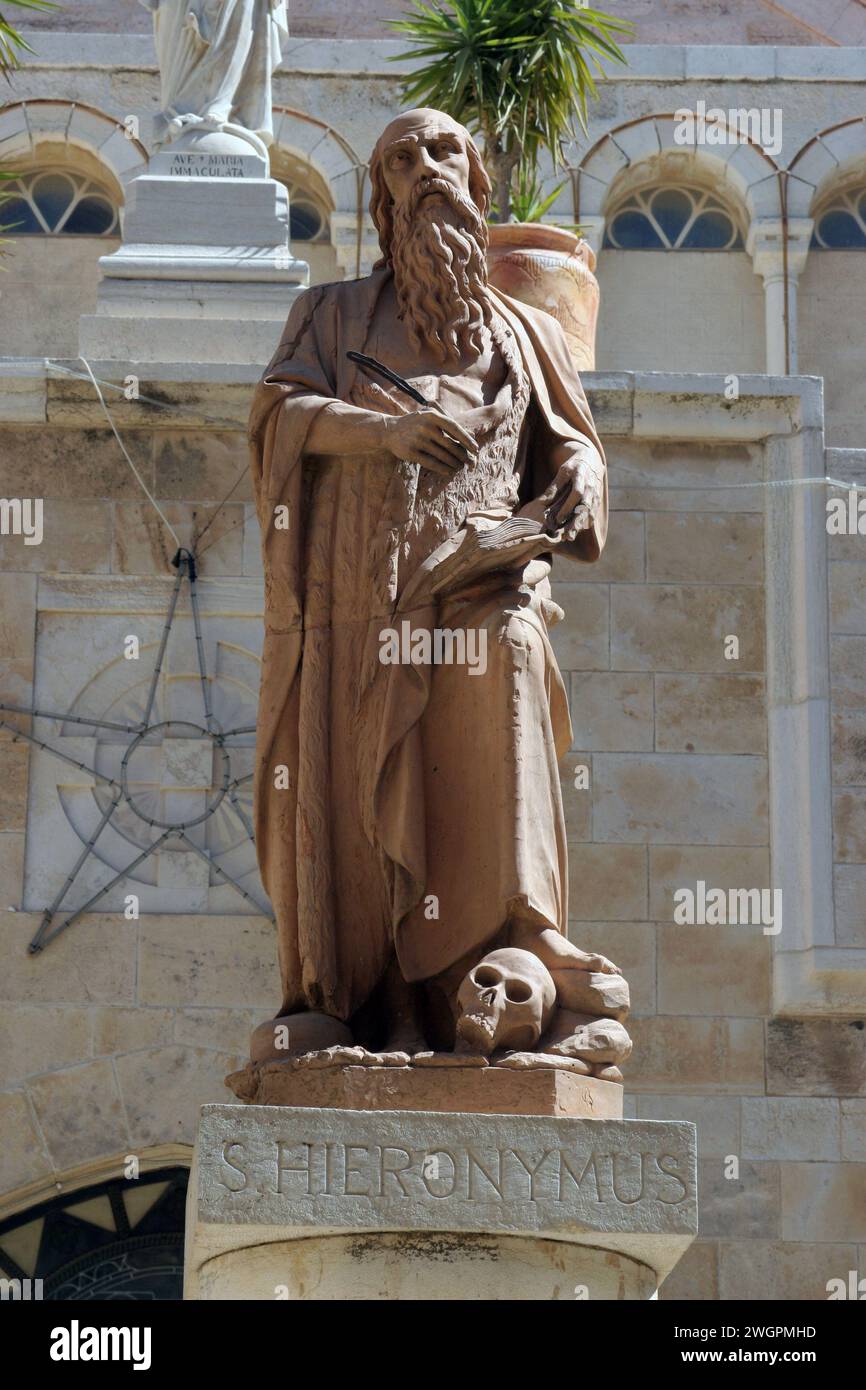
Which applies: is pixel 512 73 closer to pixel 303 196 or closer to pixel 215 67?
pixel 215 67

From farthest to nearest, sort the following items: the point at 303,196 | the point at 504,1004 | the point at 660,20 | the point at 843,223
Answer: the point at 660,20 → the point at 843,223 → the point at 303,196 → the point at 504,1004

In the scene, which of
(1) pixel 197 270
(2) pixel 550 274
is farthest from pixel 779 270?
(1) pixel 197 270

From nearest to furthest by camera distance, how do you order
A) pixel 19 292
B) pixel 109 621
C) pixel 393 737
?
1. pixel 393 737
2. pixel 109 621
3. pixel 19 292

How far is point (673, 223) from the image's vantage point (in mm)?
18906

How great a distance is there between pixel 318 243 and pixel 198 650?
7.41 metres

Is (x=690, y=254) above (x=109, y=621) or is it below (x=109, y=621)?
above

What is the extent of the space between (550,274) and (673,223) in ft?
21.9

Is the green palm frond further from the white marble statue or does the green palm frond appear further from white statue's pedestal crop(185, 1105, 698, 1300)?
white statue's pedestal crop(185, 1105, 698, 1300)

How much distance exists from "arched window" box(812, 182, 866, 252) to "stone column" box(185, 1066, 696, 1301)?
42.3 feet

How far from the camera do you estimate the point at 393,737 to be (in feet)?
24.7

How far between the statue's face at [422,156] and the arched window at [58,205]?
1063cm

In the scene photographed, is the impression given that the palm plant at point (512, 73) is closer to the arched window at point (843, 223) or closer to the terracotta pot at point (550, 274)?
the terracotta pot at point (550, 274)

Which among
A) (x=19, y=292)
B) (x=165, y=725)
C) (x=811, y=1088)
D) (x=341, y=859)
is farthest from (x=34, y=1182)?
(x=19, y=292)
